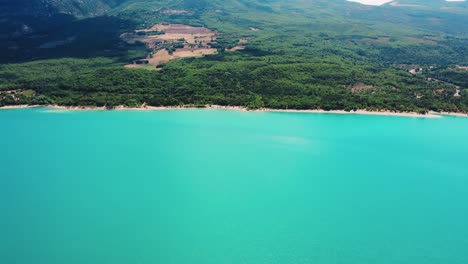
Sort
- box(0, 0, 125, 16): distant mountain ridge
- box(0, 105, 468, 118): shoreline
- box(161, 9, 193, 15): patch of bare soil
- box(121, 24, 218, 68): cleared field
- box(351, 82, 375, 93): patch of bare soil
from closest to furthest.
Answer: box(0, 105, 468, 118): shoreline → box(351, 82, 375, 93): patch of bare soil → box(121, 24, 218, 68): cleared field → box(0, 0, 125, 16): distant mountain ridge → box(161, 9, 193, 15): patch of bare soil

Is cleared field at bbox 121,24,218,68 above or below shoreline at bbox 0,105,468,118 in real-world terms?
above

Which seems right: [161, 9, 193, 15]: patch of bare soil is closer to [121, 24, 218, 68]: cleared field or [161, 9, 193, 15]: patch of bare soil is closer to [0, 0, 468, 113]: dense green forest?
[0, 0, 468, 113]: dense green forest

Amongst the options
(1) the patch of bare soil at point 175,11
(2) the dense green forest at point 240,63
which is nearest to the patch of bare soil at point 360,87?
(2) the dense green forest at point 240,63

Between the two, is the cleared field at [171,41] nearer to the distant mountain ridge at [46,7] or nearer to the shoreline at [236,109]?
the shoreline at [236,109]

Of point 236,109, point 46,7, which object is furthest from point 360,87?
point 46,7

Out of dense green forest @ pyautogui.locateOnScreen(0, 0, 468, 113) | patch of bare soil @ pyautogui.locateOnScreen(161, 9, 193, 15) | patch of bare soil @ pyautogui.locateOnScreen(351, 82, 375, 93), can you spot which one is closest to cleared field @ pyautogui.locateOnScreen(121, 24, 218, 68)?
dense green forest @ pyautogui.locateOnScreen(0, 0, 468, 113)

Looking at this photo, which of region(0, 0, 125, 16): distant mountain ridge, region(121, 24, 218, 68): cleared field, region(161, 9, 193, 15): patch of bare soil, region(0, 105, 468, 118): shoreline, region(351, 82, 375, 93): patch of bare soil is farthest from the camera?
region(161, 9, 193, 15): patch of bare soil

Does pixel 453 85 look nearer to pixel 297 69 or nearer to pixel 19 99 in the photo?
pixel 297 69

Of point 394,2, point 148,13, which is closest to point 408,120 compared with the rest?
point 148,13

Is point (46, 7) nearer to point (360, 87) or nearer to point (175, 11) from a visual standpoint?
point (175, 11)
